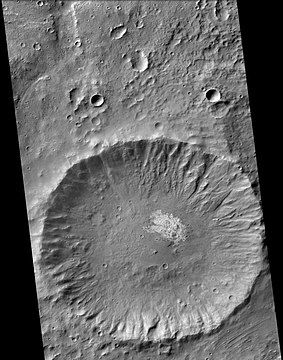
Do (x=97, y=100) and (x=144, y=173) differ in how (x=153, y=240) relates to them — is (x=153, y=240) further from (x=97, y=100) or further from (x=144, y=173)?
(x=97, y=100)

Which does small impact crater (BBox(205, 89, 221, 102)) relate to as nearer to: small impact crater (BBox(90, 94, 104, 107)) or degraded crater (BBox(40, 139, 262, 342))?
degraded crater (BBox(40, 139, 262, 342))

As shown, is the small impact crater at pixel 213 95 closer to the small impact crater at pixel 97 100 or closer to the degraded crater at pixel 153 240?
the degraded crater at pixel 153 240

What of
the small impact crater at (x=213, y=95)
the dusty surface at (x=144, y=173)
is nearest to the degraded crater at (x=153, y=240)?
the dusty surface at (x=144, y=173)

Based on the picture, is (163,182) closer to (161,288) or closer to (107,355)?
(161,288)

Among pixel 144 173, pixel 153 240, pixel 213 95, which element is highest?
pixel 213 95

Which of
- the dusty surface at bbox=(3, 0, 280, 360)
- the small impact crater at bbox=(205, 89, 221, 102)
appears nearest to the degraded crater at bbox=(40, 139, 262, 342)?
the dusty surface at bbox=(3, 0, 280, 360)

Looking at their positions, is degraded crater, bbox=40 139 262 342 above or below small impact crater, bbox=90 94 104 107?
below

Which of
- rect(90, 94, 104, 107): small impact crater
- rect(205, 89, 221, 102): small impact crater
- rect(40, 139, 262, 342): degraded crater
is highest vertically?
rect(90, 94, 104, 107): small impact crater

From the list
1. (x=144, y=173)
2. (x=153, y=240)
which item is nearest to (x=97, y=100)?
(x=144, y=173)
